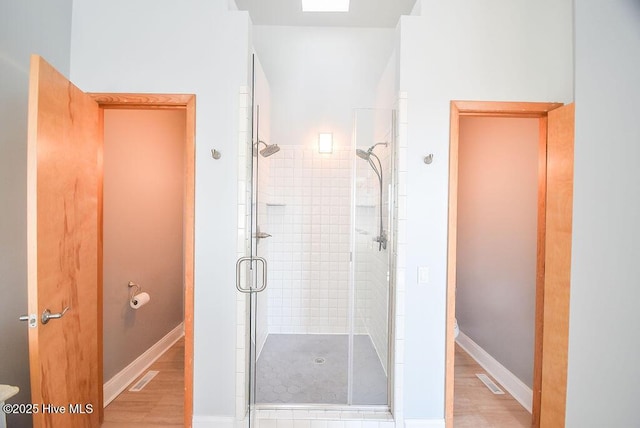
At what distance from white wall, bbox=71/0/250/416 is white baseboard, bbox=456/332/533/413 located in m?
2.19

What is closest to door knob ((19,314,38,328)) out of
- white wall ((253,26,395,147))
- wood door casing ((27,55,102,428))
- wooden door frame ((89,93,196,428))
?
wood door casing ((27,55,102,428))

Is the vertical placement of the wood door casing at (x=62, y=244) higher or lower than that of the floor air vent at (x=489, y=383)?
→ higher

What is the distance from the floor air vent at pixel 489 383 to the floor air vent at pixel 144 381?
285 centimetres

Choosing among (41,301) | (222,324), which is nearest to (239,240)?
(222,324)

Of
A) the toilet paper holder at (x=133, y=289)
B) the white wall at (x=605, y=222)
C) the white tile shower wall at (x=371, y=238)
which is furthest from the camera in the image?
the toilet paper holder at (x=133, y=289)

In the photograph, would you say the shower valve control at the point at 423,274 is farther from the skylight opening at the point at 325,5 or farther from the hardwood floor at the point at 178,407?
the skylight opening at the point at 325,5

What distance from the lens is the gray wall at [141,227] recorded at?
2287mm

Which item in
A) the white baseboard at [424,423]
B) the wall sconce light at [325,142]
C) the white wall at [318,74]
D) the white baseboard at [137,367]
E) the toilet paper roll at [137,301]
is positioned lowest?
the white baseboard at [137,367]

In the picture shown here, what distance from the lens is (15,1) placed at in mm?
1496

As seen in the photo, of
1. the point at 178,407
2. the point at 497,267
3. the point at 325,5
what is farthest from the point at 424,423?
the point at 325,5

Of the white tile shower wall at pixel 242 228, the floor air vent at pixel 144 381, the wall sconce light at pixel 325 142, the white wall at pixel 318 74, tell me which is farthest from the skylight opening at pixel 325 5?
the floor air vent at pixel 144 381

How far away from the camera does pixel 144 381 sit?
96.1 inches

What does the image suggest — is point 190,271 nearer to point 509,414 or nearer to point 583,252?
point 583,252

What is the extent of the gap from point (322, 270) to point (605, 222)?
2906 mm
